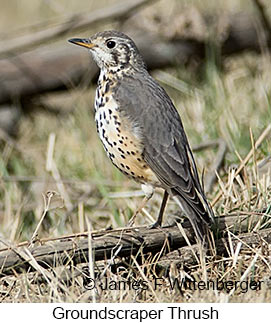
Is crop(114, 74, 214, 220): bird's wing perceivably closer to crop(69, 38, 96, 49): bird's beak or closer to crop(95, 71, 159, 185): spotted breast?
crop(95, 71, 159, 185): spotted breast

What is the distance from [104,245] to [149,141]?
2.78 feet

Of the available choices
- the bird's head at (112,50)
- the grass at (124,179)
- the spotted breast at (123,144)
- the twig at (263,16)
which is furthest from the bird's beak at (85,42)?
the twig at (263,16)

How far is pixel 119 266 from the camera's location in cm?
443

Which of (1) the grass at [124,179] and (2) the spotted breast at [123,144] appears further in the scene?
(2) the spotted breast at [123,144]

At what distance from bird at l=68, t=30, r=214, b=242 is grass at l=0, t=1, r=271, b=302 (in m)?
0.41

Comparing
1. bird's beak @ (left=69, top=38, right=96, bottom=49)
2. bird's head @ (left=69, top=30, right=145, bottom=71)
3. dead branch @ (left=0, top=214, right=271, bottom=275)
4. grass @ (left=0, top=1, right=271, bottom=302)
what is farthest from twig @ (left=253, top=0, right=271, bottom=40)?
dead branch @ (left=0, top=214, right=271, bottom=275)

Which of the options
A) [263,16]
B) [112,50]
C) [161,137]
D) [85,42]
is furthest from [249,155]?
[263,16]

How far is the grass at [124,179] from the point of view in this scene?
4.22 m

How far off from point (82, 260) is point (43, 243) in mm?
318

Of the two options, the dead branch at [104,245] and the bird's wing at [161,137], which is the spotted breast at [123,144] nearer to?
the bird's wing at [161,137]

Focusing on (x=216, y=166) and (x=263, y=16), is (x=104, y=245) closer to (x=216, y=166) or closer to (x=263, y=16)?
(x=216, y=166)

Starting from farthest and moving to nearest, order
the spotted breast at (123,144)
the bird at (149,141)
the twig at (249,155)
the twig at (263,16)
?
1. the twig at (263,16)
2. the twig at (249,155)
3. the spotted breast at (123,144)
4. the bird at (149,141)
